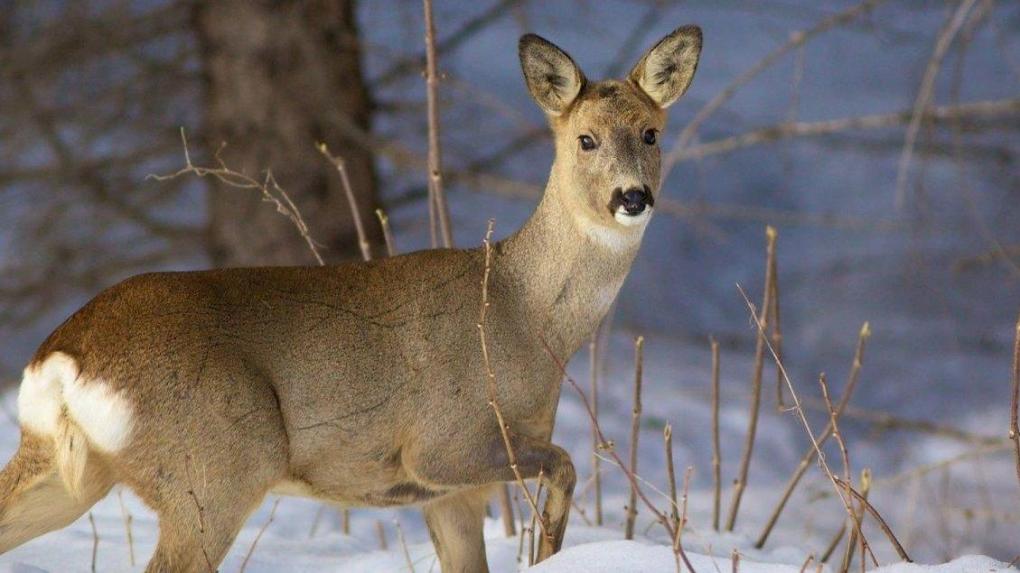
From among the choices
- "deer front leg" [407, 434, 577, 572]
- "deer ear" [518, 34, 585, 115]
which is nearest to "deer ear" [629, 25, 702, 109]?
"deer ear" [518, 34, 585, 115]

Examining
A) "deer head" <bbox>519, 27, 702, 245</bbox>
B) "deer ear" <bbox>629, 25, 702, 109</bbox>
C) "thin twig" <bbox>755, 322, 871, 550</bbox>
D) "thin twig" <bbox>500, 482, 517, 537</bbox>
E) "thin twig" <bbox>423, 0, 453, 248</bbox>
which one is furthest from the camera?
"thin twig" <bbox>500, 482, 517, 537</bbox>

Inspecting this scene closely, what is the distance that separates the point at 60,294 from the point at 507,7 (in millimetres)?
3813

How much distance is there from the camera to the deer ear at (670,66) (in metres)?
4.55

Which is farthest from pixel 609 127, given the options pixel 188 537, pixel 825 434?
pixel 188 537

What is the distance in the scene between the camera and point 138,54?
→ 9117 mm

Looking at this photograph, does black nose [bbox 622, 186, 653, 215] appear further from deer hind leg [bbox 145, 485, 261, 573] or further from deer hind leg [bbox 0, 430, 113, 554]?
deer hind leg [bbox 0, 430, 113, 554]

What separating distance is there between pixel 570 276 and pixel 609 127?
494 millimetres

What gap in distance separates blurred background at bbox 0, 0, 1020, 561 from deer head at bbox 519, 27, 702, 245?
1.16m

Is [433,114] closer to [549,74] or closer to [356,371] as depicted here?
[549,74]

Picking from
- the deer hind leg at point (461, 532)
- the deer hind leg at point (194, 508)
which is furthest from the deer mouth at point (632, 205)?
the deer hind leg at point (194, 508)

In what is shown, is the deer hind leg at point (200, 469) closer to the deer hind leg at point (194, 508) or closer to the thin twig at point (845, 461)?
the deer hind leg at point (194, 508)

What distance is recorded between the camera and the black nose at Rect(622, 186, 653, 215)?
4.10 meters

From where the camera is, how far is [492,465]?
420 cm

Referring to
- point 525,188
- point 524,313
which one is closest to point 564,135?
point 524,313
